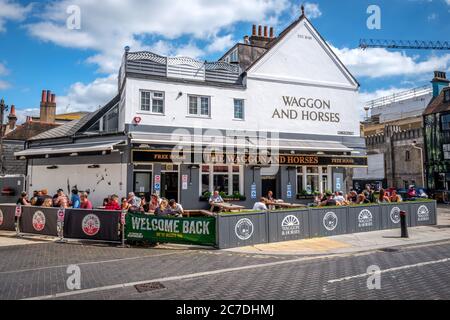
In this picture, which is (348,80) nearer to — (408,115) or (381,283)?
(381,283)

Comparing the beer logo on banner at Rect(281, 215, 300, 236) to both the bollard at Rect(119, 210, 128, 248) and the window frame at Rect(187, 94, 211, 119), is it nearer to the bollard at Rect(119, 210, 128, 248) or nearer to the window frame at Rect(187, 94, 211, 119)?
the bollard at Rect(119, 210, 128, 248)

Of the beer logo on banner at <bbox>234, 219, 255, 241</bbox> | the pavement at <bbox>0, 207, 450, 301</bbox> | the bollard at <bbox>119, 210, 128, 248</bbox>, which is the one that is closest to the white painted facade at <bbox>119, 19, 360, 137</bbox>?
the bollard at <bbox>119, 210, 128, 248</bbox>

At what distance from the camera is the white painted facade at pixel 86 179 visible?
1778 cm

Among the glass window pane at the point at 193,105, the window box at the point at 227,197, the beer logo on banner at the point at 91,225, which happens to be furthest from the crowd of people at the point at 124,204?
the glass window pane at the point at 193,105

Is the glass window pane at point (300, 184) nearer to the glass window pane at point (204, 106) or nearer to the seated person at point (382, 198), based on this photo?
the seated person at point (382, 198)

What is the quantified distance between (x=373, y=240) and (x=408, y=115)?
129ft

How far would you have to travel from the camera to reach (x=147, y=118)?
18.6 metres

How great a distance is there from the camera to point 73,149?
17.9 metres

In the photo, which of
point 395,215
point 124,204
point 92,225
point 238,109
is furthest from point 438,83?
point 92,225

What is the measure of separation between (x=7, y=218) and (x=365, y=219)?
1515 centimetres

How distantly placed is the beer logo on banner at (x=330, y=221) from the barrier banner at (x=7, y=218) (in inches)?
503

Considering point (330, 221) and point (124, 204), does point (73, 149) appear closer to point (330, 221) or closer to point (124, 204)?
point (124, 204)

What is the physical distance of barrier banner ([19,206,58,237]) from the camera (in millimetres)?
13078
